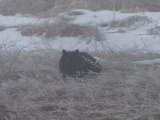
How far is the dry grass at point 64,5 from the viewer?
870 centimetres

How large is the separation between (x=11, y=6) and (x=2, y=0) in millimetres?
538

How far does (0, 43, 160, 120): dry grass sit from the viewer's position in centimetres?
259

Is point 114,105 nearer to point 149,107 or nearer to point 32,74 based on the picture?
point 149,107

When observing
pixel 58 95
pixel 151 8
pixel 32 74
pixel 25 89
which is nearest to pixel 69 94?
pixel 58 95

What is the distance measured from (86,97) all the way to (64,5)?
5.87 meters

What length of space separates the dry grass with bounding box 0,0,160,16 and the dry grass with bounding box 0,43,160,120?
4579 millimetres

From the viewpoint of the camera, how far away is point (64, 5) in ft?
28.3

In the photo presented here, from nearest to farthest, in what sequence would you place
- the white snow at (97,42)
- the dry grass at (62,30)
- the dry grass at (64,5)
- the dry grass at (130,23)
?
the white snow at (97,42) < the dry grass at (62,30) < the dry grass at (130,23) < the dry grass at (64,5)

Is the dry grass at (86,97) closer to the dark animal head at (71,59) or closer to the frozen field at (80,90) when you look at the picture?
the frozen field at (80,90)

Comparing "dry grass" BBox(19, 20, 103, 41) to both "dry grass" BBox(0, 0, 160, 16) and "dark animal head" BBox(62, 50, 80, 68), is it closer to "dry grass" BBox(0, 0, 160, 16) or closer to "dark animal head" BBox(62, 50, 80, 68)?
"dry grass" BBox(0, 0, 160, 16)

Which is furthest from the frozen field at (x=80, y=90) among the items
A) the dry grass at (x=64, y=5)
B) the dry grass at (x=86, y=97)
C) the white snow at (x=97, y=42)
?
the dry grass at (x=64, y=5)

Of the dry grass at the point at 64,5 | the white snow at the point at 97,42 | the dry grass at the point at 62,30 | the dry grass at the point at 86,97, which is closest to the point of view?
the dry grass at the point at 86,97

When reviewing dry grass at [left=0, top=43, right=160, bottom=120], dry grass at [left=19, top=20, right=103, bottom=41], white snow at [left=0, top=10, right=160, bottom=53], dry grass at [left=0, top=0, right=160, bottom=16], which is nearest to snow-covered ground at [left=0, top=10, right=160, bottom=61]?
white snow at [left=0, top=10, right=160, bottom=53]

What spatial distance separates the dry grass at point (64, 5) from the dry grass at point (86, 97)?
458 centimetres
